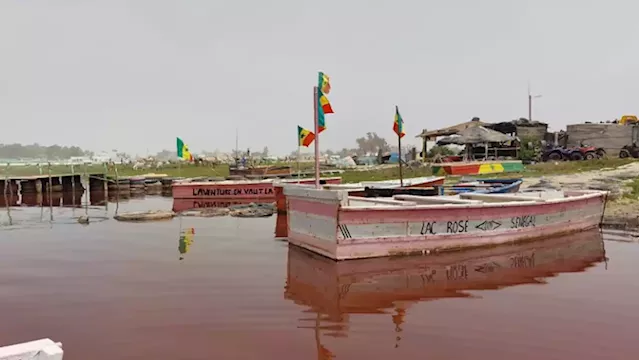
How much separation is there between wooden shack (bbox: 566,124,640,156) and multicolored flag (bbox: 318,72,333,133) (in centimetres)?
3007

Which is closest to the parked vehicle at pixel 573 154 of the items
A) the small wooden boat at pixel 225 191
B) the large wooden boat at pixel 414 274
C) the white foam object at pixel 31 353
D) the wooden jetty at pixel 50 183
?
the small wooden boat at pixel 225 191

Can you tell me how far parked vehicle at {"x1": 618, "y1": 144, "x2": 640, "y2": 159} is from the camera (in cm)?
3122

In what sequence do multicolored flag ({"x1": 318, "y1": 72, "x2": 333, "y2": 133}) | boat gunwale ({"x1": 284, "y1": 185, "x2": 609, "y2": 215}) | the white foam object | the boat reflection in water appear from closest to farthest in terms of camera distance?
the white foam object < the boat reflection in water < boat gunwale ({"x1": 284, "y1": 185, "x2": 609, "y2": 215}) < multicolored flag ({"x1": 318, "y1": 72, "x2": 333, "y2": 133})

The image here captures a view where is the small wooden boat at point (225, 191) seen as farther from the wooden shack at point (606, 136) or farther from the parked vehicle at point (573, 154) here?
the wooden shack at point (606, 136)

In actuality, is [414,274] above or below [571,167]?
below

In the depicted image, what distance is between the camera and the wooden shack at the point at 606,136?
3409 cm

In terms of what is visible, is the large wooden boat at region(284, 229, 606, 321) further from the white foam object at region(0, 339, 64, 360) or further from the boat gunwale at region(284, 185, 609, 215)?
the white foam object at region(0, 339, 64, 360)

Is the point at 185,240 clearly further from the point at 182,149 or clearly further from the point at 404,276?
the point at 182,149

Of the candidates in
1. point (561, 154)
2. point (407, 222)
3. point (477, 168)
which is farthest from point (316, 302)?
point (561, 154)

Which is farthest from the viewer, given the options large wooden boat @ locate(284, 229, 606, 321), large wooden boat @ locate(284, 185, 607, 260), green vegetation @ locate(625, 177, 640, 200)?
green vegetation @ locate(625, 177, 640, 200)

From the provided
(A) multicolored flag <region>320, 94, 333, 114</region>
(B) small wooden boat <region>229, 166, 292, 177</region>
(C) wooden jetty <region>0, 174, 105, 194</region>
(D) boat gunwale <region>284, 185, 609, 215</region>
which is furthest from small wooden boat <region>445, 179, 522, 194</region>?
(C) wooden jetty <region>0, 174, 105, 194</region>

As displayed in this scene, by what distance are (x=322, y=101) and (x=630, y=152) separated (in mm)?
28408

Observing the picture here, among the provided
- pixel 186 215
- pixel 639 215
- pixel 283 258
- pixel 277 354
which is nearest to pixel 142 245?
pixel 283 258

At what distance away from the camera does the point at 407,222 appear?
9.39m
